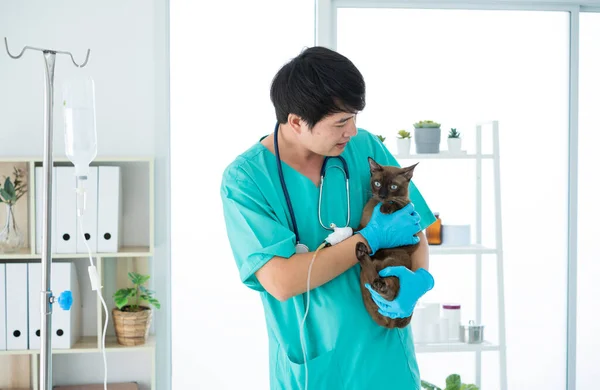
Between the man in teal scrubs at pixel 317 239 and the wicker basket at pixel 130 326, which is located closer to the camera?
the man in teal scrubs at pixel 317 239

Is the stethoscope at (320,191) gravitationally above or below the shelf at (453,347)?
above

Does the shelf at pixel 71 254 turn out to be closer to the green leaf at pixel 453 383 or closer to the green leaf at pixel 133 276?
the green leaf at pixel 133 276

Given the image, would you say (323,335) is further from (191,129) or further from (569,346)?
(569,346)

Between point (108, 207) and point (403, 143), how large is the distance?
1.24m

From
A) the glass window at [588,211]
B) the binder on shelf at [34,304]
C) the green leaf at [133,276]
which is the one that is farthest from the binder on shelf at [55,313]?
the glass window at [588,211]

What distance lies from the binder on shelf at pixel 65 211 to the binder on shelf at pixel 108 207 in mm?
102

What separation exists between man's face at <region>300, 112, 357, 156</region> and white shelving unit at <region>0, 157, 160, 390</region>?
5.06 ft

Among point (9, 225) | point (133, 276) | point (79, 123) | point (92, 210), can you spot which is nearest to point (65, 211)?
point (92, 210)

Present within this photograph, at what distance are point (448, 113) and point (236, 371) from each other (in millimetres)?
1536

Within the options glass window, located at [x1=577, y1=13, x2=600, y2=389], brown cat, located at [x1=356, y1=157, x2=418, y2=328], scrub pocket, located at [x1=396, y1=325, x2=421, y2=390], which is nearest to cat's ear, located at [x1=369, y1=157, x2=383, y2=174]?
brown cat, located at [x1=356, y1=157, x2=418, y2=328]

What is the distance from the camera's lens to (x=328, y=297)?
138cm

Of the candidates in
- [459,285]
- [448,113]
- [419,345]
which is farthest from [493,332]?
[448,113]

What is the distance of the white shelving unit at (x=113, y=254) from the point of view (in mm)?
2693

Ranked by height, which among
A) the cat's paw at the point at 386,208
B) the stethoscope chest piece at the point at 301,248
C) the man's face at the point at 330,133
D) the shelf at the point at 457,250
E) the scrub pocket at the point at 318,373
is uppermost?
the man's face at the point at 330,133
